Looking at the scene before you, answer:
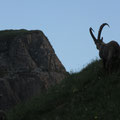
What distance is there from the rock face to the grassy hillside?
5160cm

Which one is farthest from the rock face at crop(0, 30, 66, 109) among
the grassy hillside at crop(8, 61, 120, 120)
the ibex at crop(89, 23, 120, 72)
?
the ibex at crop(89, 23, 120, 72)

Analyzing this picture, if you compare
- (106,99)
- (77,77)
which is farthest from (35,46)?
(106,99)

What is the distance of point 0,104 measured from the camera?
7212 centimetres

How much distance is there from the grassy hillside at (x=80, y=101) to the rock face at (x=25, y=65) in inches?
2032

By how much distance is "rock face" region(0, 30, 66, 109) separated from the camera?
8044 cm

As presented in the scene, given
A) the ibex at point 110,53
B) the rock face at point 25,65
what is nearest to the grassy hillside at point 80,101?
the ibex at point 110,53

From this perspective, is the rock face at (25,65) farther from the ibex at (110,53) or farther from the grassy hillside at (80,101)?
the ibex at (110,53)

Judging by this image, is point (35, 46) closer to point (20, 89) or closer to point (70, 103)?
point (20, 89)

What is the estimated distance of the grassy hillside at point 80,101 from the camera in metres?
17.5

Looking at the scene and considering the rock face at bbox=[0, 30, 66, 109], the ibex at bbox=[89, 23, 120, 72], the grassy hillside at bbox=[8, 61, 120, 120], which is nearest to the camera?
the grassy hillside at bbox=[8, 61, 120, 120]

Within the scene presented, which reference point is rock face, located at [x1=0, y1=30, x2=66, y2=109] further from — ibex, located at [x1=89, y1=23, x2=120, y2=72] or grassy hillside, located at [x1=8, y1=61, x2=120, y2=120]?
ibex, located at [x1=89, y1=23, x2=120, y2=72]

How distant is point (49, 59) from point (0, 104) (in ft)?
80.9

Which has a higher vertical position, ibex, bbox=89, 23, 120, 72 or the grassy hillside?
ibex, bbox=89, 23, 120, 72

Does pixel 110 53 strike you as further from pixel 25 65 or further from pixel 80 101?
pixel 25 65
